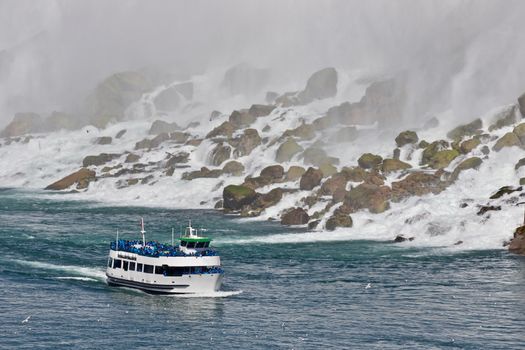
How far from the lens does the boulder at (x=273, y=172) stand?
189375 mm

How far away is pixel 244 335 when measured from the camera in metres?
83.4

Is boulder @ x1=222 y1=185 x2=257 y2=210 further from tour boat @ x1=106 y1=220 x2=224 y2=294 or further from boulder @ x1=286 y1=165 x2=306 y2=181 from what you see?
tour boat @ x1=106 y1=220 x2=224 y2=294

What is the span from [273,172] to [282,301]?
93.9 metres

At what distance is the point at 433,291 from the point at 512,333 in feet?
59.9

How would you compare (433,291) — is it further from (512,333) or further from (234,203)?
(234,203)

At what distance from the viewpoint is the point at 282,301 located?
96.9 m

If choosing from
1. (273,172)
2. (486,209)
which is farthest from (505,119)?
(486,209)

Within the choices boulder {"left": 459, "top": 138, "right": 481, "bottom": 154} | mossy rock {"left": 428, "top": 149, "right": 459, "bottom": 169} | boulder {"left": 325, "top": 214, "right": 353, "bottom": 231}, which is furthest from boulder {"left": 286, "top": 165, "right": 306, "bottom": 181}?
boulder {"left": 325, "top": 214, "right": 353, "bottom": 231}

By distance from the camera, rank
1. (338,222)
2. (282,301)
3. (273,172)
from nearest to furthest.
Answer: (282,301) → (338,222) → (273,172)

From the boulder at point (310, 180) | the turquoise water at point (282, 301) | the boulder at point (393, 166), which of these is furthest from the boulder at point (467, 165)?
the turquoise water at point (282, 301)

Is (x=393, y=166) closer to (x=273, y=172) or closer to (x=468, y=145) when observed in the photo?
(x=468, y=145)

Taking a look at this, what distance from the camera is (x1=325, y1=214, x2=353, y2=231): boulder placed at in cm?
14738

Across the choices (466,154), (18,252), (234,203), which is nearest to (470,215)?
(466,154)

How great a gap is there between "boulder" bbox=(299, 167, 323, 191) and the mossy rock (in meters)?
19.6
